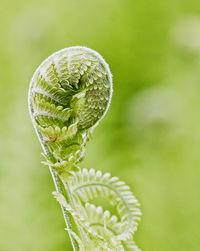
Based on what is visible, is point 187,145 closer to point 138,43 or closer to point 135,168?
point 135,168

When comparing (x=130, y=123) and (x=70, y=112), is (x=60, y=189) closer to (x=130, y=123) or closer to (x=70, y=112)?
(x=70, y=112)

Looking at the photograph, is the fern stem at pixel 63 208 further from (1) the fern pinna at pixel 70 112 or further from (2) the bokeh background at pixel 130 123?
(2) the bokeh background at pixel 130 123

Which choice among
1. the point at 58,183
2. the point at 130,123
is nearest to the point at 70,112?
the point at 58,183

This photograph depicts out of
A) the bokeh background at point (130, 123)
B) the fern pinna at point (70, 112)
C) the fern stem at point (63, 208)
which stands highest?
the bokeh background at point (130, 123)

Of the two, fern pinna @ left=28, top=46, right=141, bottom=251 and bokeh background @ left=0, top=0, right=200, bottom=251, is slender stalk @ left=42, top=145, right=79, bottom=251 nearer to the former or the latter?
fern pinna @ left=28, top=46, right=141, bottom=251

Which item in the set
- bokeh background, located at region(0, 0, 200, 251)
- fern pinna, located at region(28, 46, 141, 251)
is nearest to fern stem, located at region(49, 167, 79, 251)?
fern pinna, located at region(28, 46, 141, 251)

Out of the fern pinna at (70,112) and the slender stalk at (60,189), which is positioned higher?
the fern pinna at (70,112)

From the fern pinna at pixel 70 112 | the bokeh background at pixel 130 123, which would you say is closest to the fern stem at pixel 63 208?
the fern pinna at pixel 70 112

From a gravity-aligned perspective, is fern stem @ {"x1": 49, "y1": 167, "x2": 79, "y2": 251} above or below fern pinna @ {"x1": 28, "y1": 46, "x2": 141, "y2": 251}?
below
